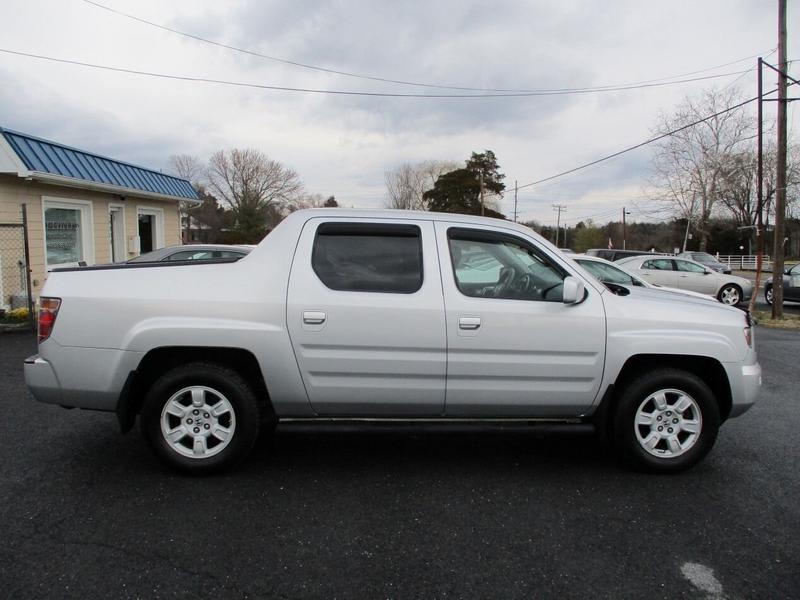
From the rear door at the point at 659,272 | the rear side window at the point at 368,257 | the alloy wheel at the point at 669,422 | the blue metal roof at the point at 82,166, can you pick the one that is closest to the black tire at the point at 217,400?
the rear side window at the point at 368,257

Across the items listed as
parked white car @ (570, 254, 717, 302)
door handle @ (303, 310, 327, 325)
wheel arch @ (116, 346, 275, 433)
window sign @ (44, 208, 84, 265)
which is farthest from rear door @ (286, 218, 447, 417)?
window sign @ (44, 208, 84, 265)

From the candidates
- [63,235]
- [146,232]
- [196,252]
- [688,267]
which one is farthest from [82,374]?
[688,267]

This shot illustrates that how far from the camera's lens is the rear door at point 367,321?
12.0 feet

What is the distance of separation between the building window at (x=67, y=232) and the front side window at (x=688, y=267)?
16.6 metres

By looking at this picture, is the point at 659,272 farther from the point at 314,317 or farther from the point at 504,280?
the point at 314,317

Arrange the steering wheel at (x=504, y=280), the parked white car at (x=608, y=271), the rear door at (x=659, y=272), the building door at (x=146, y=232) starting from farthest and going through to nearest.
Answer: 1. the rear door at (x=659, y=272)
2. the building door at (x=146, y=232)
3. the parked white car at (x=608, y=271)
4. the steering wheel at (x=504, y=280)

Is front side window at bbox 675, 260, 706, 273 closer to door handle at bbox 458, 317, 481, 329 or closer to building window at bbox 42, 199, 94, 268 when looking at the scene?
door handle at bbox 458, 317, 481, 329

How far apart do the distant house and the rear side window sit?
917 cm

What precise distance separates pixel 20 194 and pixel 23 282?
1.77 metres

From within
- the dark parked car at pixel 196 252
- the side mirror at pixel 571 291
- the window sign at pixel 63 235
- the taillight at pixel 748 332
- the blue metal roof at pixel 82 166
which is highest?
the blue metal roof at pixel 82 166

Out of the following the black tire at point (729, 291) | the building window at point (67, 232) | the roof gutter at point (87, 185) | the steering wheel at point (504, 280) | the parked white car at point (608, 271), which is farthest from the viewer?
the black tire at point (729, 291)

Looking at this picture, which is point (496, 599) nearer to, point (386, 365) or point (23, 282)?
point (386, 365)

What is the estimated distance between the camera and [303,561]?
2.85 m

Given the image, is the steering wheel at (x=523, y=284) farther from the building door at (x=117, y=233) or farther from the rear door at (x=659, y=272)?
the rear door at (x=659, y=272)
